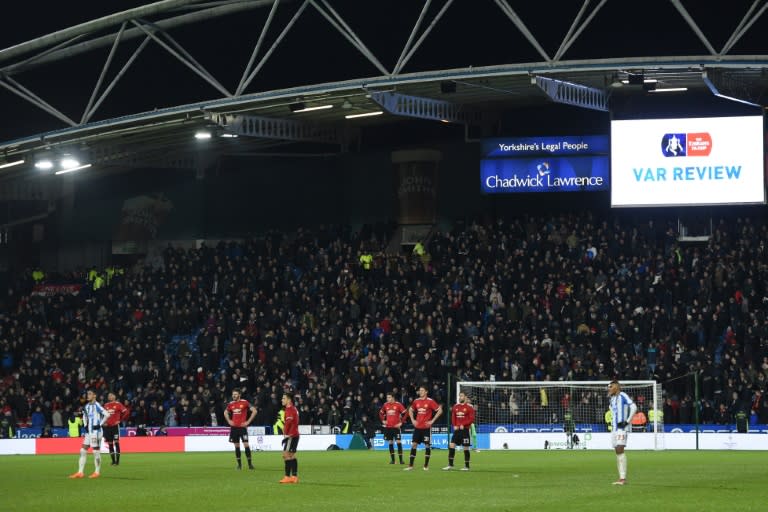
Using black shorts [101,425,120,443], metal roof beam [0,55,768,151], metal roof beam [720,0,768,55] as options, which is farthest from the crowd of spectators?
black shorts [101,425,120,443]

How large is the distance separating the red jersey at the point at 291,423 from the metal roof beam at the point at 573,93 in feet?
49.4

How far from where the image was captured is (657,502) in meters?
18.8

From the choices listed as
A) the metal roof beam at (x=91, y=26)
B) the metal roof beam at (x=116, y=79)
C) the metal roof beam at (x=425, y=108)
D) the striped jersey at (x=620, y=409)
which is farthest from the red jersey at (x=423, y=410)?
the metal roof beam at (x=91, y=26)

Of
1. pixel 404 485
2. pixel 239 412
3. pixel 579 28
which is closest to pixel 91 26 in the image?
pixel 239 412

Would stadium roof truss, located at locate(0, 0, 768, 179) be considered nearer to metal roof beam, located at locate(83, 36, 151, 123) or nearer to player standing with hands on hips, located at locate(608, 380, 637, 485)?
metal roof beam, located at locate(83, 36, 151, 123)

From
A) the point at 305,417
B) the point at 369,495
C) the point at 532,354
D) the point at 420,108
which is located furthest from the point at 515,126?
the point at 369,495

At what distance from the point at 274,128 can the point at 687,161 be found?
45.3 feet

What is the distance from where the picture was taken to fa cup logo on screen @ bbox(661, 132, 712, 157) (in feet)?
129

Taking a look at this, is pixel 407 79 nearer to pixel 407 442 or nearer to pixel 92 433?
pixel 407 442

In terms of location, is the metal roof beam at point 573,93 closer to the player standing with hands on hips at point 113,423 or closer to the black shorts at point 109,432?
the player standing with hands on hips at point 113,423

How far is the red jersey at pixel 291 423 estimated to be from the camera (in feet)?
80.1

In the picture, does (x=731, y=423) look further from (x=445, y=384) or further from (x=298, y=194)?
(x=298, y=194)

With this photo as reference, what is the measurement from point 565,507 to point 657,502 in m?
1.51

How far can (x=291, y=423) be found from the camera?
2461 cm
